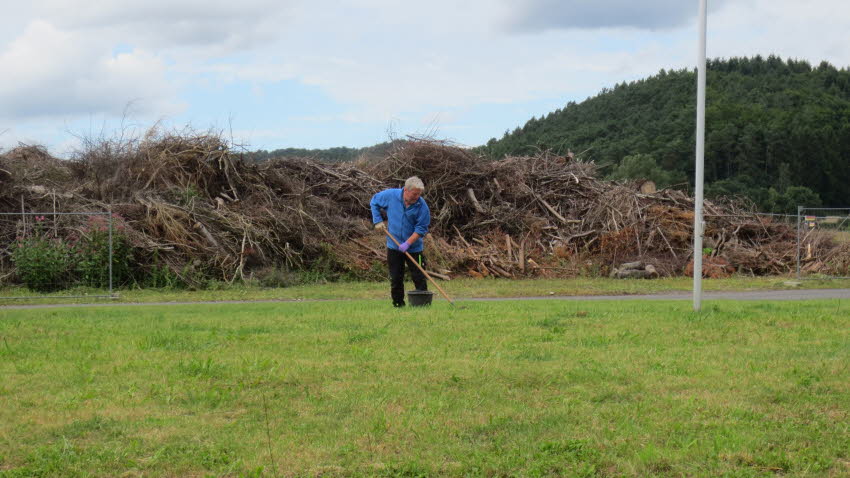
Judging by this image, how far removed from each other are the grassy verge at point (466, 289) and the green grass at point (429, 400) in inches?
301

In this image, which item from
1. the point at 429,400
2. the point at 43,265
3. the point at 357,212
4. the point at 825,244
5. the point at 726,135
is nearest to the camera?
the point at 429,400

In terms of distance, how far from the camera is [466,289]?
1894 cm

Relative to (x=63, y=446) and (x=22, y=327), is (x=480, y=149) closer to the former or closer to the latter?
(x=22, y=327)

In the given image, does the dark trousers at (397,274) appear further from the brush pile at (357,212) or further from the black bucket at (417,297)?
the brush pile at (357,212)

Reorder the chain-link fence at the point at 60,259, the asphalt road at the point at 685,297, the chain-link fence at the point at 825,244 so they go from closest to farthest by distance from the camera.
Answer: the asphalt road at the point at 685,297
the chain-link fence at the point at 60,259
the chain-link fence at the point at 825,244

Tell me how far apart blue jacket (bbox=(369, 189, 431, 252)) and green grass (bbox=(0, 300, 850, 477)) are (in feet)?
10.3

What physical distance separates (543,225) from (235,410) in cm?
2084

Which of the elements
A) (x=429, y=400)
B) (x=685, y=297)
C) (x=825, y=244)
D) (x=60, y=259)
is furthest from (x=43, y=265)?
(x=825, y=244)

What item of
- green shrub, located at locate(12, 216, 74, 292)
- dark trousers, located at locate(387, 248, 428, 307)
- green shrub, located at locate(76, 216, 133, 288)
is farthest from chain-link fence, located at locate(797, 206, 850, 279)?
green shrub, located at locate(12, 216, 74, 292)

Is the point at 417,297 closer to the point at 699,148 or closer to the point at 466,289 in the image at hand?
the point at 699,148

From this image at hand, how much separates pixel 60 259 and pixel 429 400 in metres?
15.3

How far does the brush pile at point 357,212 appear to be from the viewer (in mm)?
21453

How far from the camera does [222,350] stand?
27.3 ft

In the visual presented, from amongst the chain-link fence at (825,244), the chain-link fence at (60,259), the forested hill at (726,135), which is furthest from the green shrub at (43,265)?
the forested hill at (726,135)
